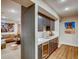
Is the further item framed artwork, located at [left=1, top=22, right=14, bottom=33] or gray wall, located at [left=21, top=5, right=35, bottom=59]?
framed artwork, located at [left=1, top=22, right=14, bottom=33]

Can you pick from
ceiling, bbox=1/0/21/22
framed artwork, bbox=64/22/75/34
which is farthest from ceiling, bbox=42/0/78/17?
framed artwork, bbox=64/22/75/34

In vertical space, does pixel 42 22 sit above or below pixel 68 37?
above

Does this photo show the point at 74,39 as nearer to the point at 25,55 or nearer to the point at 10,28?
the point at 25,55

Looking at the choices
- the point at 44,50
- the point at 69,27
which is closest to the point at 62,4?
the point at 44,50

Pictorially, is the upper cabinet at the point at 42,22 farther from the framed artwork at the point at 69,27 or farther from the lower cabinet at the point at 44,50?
the framed artwork at the point at 69,27

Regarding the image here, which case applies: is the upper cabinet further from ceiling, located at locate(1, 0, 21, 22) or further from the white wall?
the white wall

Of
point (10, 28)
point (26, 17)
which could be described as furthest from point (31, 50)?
point (10, 28)

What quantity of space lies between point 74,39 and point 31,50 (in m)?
5.56

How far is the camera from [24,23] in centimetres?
269

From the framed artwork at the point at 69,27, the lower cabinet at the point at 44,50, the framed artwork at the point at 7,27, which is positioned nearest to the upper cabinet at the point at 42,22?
the lower cabinet at the point at 44,50

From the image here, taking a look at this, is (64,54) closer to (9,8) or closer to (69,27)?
(69,27)

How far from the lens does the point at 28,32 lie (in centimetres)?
257

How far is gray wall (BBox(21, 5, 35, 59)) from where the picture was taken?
247 cm

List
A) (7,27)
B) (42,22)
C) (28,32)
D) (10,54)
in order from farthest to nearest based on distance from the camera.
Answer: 1. (7,27)
2. (42,22)
3. (10,54)
4. (28,32)
